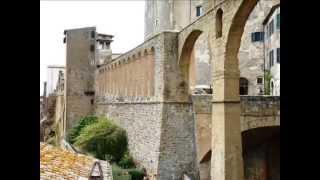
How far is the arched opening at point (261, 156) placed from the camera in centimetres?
1822

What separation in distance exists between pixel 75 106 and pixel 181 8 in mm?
12008

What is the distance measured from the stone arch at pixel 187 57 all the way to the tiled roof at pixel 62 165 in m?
8.29

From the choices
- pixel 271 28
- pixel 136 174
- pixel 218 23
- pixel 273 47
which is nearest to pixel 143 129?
pixel 136 174

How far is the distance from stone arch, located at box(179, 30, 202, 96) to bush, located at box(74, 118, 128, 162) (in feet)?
19.0

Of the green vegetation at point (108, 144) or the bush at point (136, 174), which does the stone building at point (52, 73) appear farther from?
the bush at point (136, 174)

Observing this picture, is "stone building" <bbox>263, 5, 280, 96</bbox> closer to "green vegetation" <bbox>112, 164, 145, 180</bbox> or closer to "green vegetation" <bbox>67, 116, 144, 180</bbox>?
"green vegetation" <bbox>67, 116, 144, 180</bbox>

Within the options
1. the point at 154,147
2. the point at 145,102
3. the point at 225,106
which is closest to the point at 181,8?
the point at 145,102

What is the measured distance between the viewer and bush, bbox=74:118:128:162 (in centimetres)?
2109

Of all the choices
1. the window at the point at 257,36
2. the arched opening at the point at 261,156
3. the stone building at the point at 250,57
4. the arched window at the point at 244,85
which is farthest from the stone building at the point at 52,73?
the arched opening at the point at 261,156

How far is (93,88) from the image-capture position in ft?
106

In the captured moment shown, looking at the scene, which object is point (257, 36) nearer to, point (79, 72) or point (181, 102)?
point (79, 72)

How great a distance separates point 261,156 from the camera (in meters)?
18.8
